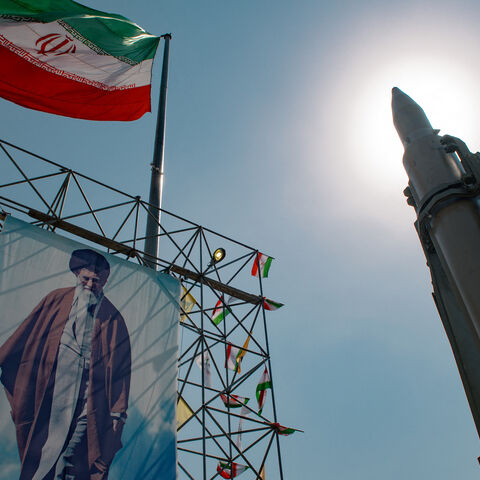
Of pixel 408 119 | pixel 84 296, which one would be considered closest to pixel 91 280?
pixel 84 296

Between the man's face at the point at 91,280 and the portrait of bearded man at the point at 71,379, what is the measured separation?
0.02 metres

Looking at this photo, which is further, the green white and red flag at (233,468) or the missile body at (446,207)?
the green white and red flag at (233,468)

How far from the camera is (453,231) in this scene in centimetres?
552

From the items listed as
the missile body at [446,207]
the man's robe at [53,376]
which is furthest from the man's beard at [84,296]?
the missile body at [446,207]

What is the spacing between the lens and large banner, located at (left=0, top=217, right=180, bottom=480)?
25.8 feet

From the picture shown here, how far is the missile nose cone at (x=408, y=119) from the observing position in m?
6.89

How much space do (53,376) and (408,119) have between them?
688 cm

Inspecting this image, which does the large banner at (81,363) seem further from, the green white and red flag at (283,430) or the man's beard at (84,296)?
the green white and red flag at (283,430)

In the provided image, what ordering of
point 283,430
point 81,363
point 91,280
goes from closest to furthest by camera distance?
point 81,363 → point 91,280 → point 283,430

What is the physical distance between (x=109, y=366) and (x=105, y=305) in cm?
124

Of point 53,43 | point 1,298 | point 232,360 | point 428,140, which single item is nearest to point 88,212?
point 1,298

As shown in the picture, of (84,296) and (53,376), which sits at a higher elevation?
(84,296)

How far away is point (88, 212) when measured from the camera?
36.2ft

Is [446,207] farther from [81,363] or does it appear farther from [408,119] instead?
[81,363]
